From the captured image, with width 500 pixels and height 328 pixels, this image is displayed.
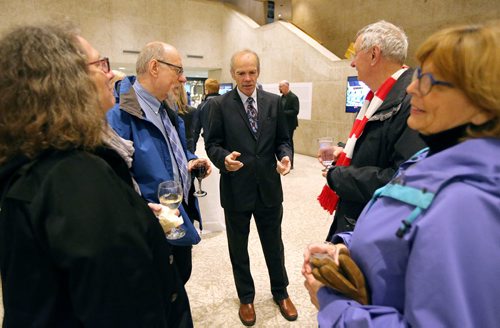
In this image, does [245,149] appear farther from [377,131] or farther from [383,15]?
[383,15]

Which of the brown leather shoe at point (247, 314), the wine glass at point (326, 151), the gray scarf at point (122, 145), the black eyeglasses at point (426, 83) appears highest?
the black eyeglasses at point (426, 83)

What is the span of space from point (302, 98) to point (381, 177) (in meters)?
7.69

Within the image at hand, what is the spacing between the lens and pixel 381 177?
150 cm

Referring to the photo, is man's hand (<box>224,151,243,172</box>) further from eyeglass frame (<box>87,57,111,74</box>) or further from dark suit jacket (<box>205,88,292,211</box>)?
eyeglass frame (<box>87,57,111,74</box>)

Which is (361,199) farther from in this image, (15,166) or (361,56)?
(15,166)

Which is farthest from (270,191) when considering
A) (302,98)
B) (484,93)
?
(302,98)

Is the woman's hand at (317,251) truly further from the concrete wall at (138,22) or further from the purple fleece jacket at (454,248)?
the concrete wall at (138,22)

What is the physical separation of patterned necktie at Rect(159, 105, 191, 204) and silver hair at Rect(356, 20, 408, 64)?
3.85 ft

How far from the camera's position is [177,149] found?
1881 millimetres

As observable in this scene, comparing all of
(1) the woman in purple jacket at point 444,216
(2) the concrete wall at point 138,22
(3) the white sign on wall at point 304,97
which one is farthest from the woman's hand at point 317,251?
(2) the concrete wall at point 138,22

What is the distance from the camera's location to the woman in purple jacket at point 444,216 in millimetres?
643

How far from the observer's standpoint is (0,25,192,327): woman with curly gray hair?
764 mm

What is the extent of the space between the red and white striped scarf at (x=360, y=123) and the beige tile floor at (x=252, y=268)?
0.96 m

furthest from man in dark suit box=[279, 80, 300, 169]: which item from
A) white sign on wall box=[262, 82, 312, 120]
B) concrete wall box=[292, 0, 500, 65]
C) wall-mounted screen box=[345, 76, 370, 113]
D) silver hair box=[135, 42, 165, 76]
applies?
silver hair box=[135, 42, 165, 76]
